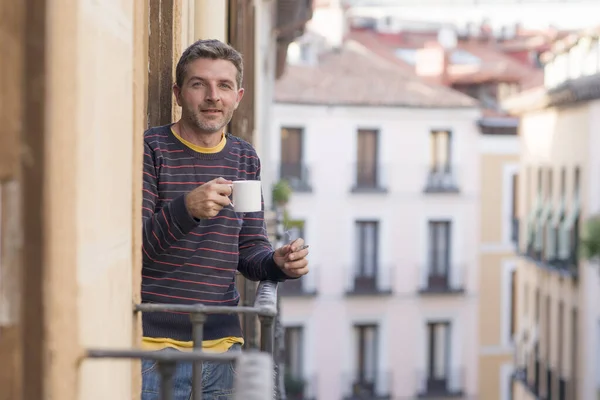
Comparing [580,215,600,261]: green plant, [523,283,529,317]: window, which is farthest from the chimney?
[580,215,600,261]: green plant

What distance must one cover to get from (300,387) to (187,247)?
28.0 meters

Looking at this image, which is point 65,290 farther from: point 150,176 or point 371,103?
point 371,103

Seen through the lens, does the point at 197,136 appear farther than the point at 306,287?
No

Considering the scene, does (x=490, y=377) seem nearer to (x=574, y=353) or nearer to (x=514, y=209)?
(x=514, y=209)

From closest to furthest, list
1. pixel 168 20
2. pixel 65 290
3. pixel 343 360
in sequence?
pixel 65 290
pixel 168 20
pixel 343 360

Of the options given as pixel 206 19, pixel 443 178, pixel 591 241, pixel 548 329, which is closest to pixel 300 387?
pixel 548 329

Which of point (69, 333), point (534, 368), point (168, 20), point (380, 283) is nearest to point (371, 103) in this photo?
point (380, 283)

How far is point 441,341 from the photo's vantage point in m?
34.2

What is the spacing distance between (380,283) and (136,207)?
30.3m

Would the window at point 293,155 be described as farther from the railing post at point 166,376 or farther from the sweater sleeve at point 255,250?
the railing post at point 166,376

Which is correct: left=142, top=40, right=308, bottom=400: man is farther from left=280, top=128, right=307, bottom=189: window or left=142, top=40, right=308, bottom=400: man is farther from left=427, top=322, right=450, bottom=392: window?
left=427, top=322, right=450, bottom=392: window

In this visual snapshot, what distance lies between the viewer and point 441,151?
34.3 m

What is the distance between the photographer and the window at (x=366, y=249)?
33.3 metres

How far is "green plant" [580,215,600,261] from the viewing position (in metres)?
19.6
